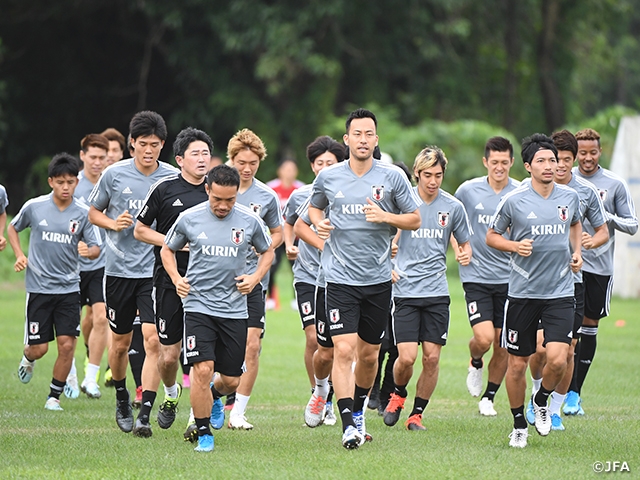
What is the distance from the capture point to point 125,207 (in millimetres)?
9758

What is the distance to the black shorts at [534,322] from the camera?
8.72 meters

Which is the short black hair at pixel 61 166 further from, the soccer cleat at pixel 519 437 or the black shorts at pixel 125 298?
the soccer cleat at pixel 519 437

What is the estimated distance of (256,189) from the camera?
10156 mm

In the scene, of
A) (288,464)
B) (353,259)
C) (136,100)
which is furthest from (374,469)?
(136,100)

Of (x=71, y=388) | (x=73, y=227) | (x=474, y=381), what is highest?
(x=73, y=227)

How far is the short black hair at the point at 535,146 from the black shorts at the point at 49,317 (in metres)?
4.83

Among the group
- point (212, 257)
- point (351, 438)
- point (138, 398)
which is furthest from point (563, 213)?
point (138, 398)

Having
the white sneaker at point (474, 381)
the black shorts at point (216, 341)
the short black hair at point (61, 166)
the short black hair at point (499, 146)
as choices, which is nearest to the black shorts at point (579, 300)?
the short black hair at point (499, 146)

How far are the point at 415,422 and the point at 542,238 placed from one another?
212 cm

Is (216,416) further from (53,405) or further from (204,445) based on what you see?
(53,405)

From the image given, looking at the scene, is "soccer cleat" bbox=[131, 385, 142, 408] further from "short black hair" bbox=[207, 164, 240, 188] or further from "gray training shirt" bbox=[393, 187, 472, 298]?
"short black hair" bbox=[207, 164, 240, 188]

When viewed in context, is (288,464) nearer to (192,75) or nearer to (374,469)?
(374,469)

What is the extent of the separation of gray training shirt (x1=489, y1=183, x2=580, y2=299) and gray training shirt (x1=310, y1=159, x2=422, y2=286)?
88cm

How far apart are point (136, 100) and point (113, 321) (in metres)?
25.6
